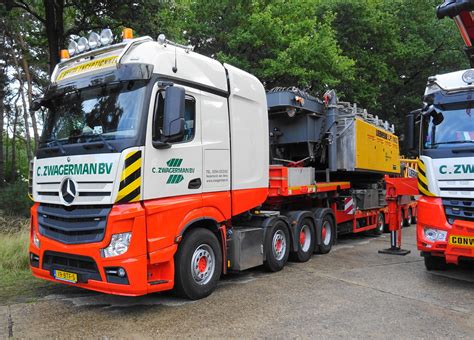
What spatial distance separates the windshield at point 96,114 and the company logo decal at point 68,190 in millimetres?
526

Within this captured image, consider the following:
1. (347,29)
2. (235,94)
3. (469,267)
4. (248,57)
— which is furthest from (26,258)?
(347,29)

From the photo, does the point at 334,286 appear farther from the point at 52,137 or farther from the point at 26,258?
the point at 26,258

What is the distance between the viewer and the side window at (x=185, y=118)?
16.9 feet

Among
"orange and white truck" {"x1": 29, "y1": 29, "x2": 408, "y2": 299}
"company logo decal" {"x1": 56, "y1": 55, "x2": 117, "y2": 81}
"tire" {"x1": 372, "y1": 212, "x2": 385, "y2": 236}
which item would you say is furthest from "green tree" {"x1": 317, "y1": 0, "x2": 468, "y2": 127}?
"company logo decal" {"x1": 56, "y1": 55, "x2": 117, "y2": 81}

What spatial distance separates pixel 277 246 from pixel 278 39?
11.2 m

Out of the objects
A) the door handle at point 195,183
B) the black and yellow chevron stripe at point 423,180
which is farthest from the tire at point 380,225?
the door handle at point 195,183

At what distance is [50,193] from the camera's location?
18.0 feet

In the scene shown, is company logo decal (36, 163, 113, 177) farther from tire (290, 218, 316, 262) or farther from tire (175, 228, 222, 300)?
tire (290, 218, 316, 262)

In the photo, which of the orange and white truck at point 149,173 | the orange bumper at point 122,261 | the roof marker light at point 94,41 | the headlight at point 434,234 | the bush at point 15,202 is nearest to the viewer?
the orange bumper at point 122,261

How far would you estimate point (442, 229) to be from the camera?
6.55 metres

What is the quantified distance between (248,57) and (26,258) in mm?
12544

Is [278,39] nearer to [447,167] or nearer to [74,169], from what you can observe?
[447,167]

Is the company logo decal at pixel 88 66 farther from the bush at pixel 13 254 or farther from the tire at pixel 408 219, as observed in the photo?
the tire at pixel 408 219

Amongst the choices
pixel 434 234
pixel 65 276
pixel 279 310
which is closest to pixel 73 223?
pixel 65 276
